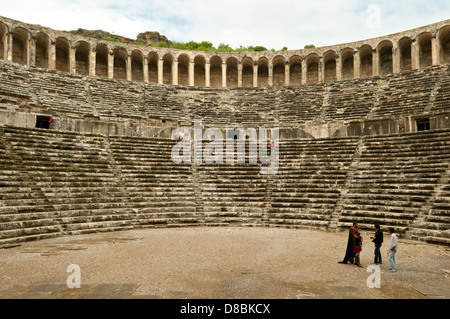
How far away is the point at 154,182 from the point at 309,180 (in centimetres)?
738

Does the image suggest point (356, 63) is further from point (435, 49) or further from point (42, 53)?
point (42, 53)

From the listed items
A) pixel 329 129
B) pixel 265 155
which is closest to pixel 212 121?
pixel 265 155

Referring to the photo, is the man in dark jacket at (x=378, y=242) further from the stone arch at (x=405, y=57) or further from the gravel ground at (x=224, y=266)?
the stone arch at (x=405, y=57)

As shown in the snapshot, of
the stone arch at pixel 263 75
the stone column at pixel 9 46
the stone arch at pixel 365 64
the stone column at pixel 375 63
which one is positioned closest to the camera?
the stone column at pixel 9 46

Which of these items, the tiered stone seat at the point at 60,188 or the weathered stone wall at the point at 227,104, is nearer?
the tiered stone seat at the point at 60,188

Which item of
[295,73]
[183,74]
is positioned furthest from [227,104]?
[295,73]

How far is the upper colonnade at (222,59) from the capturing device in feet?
82.8

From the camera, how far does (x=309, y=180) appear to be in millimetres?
14641

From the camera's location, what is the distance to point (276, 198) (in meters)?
14.1

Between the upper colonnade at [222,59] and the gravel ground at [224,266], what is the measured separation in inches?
843

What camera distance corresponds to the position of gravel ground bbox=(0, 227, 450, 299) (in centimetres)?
559

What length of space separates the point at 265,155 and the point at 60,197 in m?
10.3

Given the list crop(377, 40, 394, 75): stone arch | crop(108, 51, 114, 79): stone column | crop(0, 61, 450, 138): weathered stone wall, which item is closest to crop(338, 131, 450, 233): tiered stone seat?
crop(0, 61, 450, 138): weathered stone wall

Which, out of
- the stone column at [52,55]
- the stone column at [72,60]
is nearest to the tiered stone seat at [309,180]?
the stone column at [72,60]
